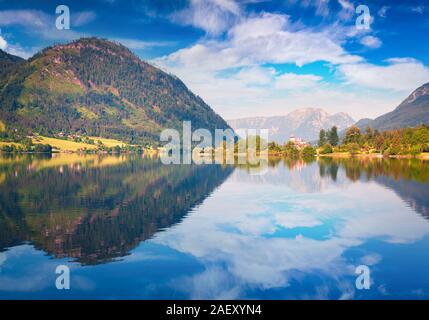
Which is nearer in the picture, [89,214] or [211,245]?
[211,245]

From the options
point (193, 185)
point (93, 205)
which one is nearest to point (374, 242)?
point (93, 205)

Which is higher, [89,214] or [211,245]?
[89,214]

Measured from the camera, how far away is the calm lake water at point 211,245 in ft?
78.4

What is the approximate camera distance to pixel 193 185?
76.6 meters

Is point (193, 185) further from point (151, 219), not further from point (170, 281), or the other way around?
point (170, 281)

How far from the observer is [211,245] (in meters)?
33.5

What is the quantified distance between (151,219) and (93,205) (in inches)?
448

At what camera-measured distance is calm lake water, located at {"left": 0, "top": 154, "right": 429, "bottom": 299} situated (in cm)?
2391

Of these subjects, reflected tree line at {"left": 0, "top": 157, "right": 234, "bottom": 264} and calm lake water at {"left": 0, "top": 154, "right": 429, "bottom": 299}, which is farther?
reflected tree line at {"left": 0, "top": 157, "right": 234, "bottom": 264}

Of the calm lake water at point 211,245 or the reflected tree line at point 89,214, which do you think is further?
the reflected tree line at point 89,214
